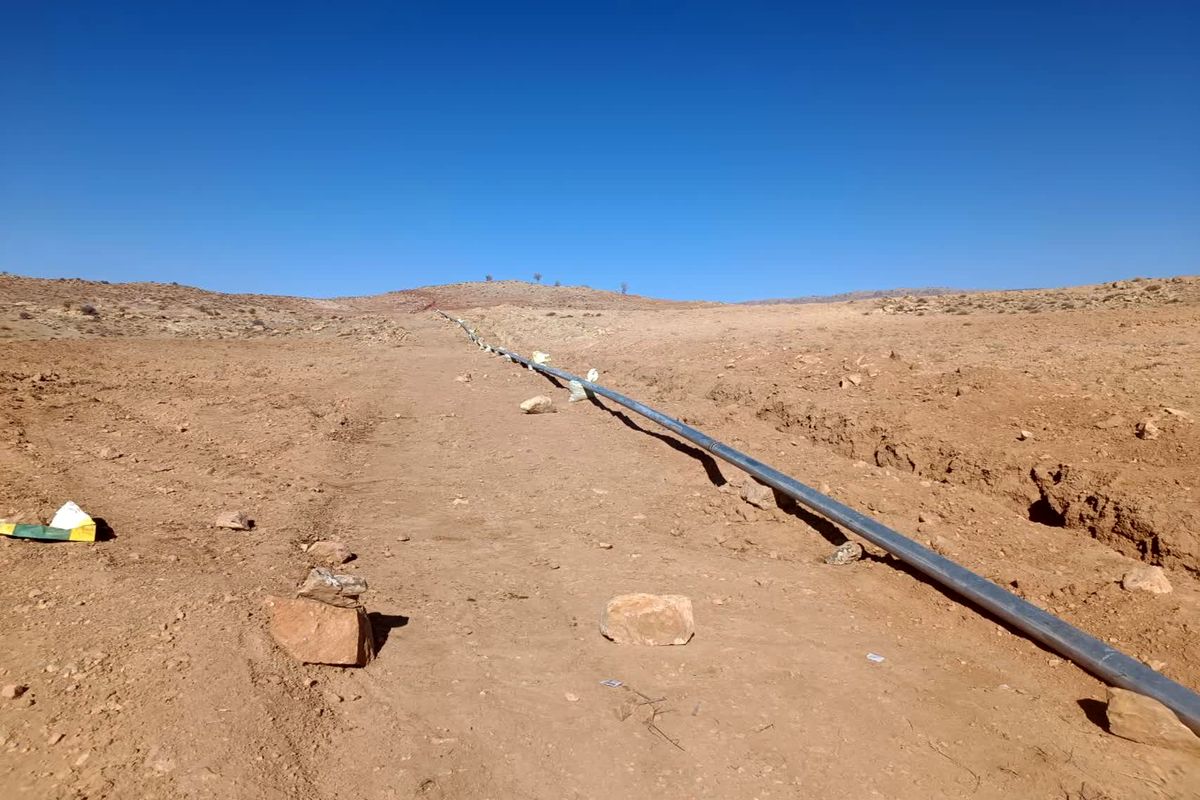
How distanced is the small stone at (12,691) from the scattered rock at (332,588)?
2.53ft

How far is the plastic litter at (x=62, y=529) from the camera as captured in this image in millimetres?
2680

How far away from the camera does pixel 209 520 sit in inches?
135

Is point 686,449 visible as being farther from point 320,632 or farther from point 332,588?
point 320,632

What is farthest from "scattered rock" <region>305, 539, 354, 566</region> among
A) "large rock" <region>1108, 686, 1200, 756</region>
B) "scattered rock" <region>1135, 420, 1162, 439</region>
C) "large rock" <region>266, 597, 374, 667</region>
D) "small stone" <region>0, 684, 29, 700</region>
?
"scattered rock" <region>1135, 420, 1162, 439</region>

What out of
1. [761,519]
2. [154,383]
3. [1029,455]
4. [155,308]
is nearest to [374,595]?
[761,519]

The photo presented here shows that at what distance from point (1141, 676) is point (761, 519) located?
80.6 inches

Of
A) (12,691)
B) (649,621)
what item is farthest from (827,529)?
(12,691)

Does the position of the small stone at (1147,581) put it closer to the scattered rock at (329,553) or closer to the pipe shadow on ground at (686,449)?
the pipe shadow on ground at (686,449)

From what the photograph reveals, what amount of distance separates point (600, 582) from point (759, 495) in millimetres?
1469

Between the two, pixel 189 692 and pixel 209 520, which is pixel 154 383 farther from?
pixel 189 692

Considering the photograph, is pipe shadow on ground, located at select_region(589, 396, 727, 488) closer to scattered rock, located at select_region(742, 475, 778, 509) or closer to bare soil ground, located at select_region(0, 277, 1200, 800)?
bare soil ground, located at select_region(0, 277, 1200, 800)

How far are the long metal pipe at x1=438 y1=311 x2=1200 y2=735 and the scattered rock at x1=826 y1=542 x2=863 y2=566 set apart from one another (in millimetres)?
83

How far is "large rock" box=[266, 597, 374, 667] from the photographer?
2215mm

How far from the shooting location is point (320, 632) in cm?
225
